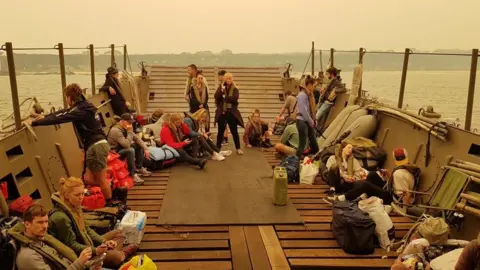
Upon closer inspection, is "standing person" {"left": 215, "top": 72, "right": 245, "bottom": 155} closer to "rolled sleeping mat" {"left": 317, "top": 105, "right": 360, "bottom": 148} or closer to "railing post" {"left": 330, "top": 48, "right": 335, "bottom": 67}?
"rolled sleeping mat" {"left": 317, "top": 105, "right": 360, "bottom": 148}

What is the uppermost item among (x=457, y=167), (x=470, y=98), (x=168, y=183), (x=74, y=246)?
(x=470, y=98)

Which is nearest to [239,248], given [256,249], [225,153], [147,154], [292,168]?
[256,249]

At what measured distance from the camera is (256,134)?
346 inches

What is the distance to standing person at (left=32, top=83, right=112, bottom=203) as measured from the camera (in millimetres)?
4613

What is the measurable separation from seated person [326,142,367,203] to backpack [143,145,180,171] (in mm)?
2612

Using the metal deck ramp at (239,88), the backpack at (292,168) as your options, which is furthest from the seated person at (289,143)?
the metal deck ramp at (239,88)

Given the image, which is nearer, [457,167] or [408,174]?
[457,167]

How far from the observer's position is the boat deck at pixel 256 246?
396 cm

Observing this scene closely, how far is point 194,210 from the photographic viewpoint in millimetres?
5254

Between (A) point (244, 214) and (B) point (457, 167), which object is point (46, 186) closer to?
(A) point (244, 214)

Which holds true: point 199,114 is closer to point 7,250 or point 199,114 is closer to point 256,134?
point 256,134

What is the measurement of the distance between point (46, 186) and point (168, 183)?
1.93 meters

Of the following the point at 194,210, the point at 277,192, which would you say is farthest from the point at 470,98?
the point at 194,210

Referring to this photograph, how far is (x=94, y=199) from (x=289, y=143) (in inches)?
166
